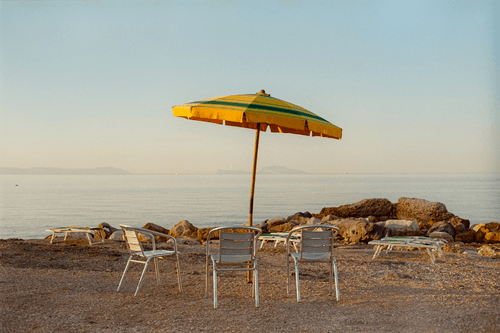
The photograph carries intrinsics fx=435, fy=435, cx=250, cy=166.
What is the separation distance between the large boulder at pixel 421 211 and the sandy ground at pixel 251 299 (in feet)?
36.4

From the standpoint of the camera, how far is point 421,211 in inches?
769

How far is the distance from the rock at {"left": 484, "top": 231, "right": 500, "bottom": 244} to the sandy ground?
22.7 feet

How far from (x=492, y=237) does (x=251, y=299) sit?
12.0 m

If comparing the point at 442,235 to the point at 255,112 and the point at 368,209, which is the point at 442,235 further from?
the point at 255,112

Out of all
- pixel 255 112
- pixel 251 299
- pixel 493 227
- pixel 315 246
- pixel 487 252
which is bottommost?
pixel 493 227

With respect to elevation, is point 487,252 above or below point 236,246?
below

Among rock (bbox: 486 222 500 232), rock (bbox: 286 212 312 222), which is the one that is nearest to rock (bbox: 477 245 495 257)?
rock (bbox: 486 222 500 232)

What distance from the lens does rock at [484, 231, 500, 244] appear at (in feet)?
46.0

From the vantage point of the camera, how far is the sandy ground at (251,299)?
13.5 feet

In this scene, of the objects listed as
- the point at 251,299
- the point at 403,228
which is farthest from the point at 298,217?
the point at 251,299

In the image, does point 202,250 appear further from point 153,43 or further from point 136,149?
point 136,149

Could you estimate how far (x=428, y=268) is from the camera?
7418 millimetres

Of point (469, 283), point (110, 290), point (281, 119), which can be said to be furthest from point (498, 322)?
point (110, 290)

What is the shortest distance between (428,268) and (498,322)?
124 inches
